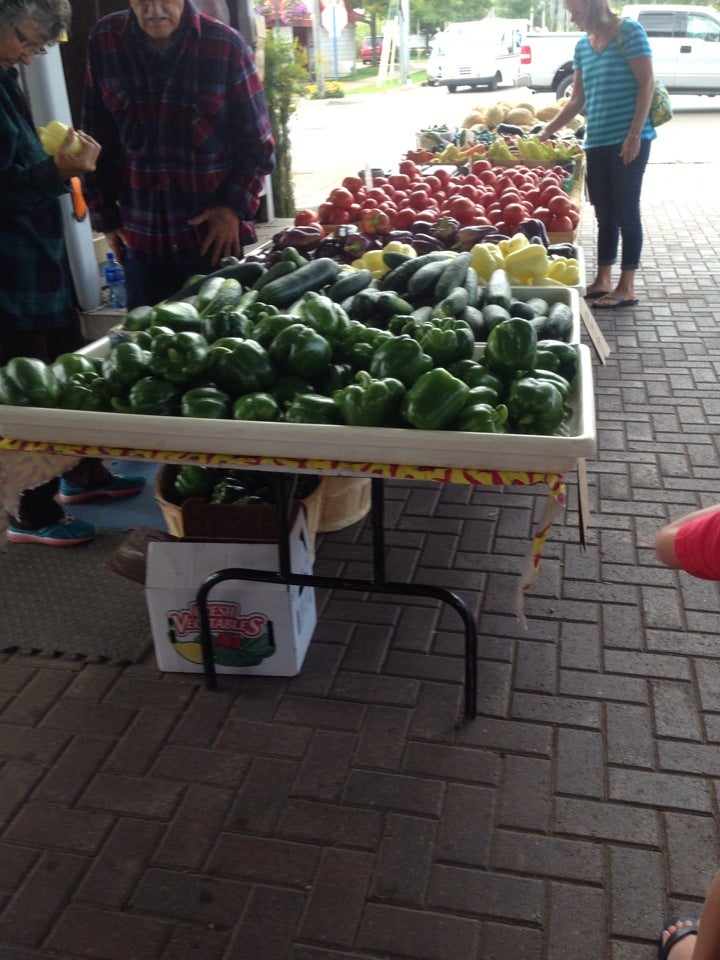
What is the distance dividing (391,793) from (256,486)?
1.14m

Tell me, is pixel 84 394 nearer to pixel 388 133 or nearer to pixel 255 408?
pixel 255 408

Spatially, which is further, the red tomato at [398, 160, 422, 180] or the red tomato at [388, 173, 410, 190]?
the red tomato at [398, 160, 422, 180]

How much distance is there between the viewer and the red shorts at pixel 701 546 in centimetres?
133

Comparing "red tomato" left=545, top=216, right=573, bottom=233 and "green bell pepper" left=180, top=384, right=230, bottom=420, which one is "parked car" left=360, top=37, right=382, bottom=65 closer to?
"red tomato" left=545, top=216, right=573, bottom=233

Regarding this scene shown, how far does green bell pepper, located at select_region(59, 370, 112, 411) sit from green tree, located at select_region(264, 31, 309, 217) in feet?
22.6

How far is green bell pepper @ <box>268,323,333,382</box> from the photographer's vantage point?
2.20 metres

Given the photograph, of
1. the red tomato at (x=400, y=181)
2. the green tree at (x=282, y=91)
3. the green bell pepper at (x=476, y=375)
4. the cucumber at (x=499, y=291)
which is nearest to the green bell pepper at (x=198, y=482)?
the green bell pepper at (x=476, y=375)

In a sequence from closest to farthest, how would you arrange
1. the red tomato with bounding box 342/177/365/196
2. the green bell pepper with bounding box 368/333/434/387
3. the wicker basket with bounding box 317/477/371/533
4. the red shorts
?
the red shorts, the green bell pepper with bounding box 368/333/434/387, the wicker basket with bounding box 317/477/371/533, the red tomato with bounding box 342/177/365/196

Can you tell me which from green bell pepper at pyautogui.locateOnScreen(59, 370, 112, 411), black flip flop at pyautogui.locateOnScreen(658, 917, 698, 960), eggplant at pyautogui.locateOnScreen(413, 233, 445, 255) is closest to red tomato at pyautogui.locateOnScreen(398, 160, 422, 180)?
eggplant at pyautogui.locateOnScreen(413, 233, 445, 255)

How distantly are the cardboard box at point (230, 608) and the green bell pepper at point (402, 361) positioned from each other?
68 cm

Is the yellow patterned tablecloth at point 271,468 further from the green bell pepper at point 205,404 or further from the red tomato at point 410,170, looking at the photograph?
the red tomato at point 410,170

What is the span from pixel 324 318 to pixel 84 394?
68 centimetres

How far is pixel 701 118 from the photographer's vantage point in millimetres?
17891

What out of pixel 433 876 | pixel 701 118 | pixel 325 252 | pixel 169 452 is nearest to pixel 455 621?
pixel 433 876
